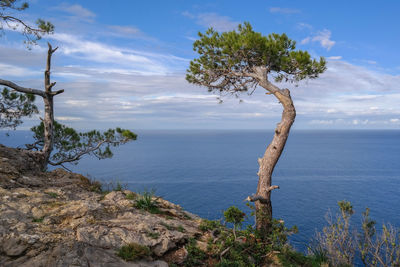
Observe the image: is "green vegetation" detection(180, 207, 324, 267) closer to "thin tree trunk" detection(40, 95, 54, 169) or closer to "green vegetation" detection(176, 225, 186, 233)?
"green vegetation" detection(176, 225, 186, 233)

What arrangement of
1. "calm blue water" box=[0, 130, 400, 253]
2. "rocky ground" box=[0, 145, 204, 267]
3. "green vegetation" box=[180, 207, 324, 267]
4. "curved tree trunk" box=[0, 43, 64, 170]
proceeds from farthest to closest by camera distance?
"calm blue water" box=[0, 130, 400, 253]
"curved tree trunk" box=[0, 43, 64, 170]
"green vegetation" box=[180, 207, 324, 267]
"rocky ground" box=[0, 145, 204, 267]

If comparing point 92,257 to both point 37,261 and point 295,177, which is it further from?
point 295,177

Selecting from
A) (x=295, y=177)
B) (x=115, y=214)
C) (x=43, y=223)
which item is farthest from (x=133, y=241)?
(x=295, y=177)

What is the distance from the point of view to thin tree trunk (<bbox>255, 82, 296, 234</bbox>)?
9.80 meters

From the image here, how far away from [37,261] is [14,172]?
639 centimetres

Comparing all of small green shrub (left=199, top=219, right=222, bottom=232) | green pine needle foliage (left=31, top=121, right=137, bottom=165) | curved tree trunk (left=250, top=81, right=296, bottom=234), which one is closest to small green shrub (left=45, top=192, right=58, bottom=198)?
small green shrub (left=199, top=219, right=222, bottom=232)

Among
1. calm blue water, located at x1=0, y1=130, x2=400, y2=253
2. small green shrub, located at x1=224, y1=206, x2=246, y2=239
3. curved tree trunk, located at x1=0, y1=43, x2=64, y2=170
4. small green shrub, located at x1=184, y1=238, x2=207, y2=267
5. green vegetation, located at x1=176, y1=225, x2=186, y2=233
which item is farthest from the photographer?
calm blue water, located at x1=0, y1=130, x2=400, y2=253

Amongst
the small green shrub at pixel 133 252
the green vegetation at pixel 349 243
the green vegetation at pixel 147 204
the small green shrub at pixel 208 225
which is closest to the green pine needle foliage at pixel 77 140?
the green vegetation at pixel 147 204

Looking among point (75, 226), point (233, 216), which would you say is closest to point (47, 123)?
point (75, 226)

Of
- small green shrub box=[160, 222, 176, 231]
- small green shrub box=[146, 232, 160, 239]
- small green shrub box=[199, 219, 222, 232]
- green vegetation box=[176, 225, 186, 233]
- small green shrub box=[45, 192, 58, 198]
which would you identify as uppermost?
small green shrub box=[45, 192, 58, 198]

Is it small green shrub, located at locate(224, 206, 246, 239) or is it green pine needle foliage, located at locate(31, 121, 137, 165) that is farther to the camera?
green pine needle foliage, located at locate(31, 121, 137, 165)

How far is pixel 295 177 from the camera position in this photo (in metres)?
61.8

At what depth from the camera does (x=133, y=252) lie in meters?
6.06

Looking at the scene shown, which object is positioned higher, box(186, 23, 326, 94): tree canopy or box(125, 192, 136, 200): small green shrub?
box(186, 23, 326, 94): tree canopy
